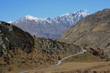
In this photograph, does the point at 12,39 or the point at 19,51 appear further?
the point at 12,39

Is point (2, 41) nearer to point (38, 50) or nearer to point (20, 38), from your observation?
point (20, 38)

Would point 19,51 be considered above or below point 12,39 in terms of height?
below

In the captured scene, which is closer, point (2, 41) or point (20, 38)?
point (2, 41)

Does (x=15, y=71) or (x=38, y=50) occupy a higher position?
(x=38, y=50)

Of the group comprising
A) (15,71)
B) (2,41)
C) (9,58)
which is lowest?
(15,71)

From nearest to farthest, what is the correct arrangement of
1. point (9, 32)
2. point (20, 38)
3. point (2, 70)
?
1. point (2, 70)
2. point (9, 32)
3. point (20, 38)

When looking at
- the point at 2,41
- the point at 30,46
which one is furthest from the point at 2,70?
the point at 30,46

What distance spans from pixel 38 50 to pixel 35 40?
24.8 feet

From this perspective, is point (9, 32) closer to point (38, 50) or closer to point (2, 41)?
point (2, 41)

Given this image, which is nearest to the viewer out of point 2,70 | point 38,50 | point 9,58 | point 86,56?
point 2,70

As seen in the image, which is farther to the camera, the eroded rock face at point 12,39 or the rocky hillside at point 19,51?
the eroded rock face at point 12,39

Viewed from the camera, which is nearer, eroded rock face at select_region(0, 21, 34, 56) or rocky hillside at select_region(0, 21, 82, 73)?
rocky hillside at select_region(0, 21, 82, 73)

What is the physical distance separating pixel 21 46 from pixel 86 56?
1282 inches

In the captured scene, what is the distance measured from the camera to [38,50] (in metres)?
72.1
